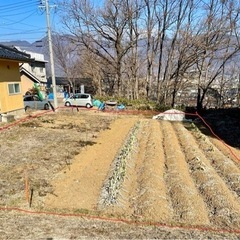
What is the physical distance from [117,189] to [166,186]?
1211 mm

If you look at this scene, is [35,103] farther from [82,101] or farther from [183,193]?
[183,193]

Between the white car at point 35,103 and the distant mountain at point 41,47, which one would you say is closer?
the white car at point 35,103

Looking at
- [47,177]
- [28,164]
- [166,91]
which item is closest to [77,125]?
[28,164]

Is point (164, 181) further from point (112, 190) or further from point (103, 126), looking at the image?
point (103, 126)

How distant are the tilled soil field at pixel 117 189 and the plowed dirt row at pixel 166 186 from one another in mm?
18

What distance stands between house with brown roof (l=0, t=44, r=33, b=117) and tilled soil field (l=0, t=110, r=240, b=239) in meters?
3.68

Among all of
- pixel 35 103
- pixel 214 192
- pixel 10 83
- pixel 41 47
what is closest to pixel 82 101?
pixel 35 103

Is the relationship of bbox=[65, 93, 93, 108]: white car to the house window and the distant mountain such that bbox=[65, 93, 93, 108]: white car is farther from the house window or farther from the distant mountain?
the house window

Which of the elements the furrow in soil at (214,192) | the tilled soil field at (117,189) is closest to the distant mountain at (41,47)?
the tilled soil field at (117,189)

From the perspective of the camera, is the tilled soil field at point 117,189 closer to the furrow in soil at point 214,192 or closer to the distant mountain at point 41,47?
the furrow in soil at point 214,192

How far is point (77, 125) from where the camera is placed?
13453 mm

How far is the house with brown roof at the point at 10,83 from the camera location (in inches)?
509

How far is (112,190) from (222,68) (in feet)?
73.3

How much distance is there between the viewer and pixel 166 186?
6.00 meters
